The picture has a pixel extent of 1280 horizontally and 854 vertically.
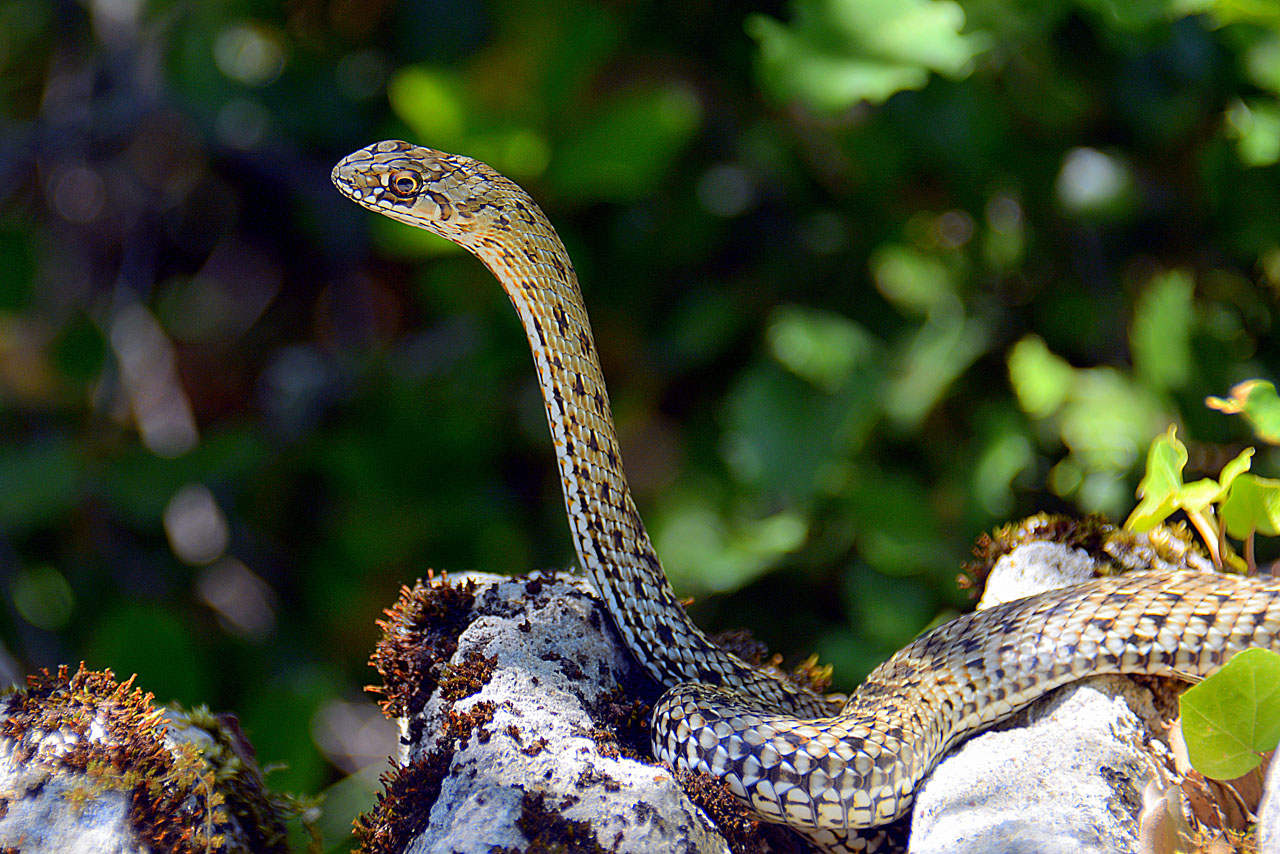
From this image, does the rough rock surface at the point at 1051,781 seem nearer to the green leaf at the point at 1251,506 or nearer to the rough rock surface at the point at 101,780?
the green leaf at the point at 1251,506

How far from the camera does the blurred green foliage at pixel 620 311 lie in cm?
201

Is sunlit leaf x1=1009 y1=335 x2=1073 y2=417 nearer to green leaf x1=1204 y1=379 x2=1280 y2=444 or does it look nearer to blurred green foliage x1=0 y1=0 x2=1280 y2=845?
blurred green foliage x1=0 y1=0 x2=1280 y2=845

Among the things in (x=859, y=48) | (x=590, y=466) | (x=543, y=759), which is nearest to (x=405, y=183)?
(x=590, y=466)

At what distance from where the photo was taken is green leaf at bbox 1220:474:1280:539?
3.29 feet

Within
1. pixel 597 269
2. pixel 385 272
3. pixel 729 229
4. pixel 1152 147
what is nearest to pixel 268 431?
pixel 385 272

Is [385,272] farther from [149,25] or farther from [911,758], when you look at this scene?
[911,758]

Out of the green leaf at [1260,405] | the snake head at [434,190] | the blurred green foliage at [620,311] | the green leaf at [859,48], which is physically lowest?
the blurred green foliage at [620,311]

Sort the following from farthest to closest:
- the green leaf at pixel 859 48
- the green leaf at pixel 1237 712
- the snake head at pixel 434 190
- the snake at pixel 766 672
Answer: the green leaf at pixel 859 48 → the snake head at pixel 434 190 → the snake at pixel 766 672 → the green leaf at pixel 1237 712

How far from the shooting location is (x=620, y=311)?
8.35ft

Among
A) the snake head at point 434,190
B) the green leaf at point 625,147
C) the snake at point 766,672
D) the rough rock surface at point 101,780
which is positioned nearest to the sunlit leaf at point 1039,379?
the snake at point 766,672

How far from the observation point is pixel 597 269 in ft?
8.26

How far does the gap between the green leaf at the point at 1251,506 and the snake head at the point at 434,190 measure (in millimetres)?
865

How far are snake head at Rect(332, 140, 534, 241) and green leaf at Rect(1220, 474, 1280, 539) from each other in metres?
0.87

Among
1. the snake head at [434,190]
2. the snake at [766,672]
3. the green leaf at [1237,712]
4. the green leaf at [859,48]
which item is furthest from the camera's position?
the green leaf at [859,48]
